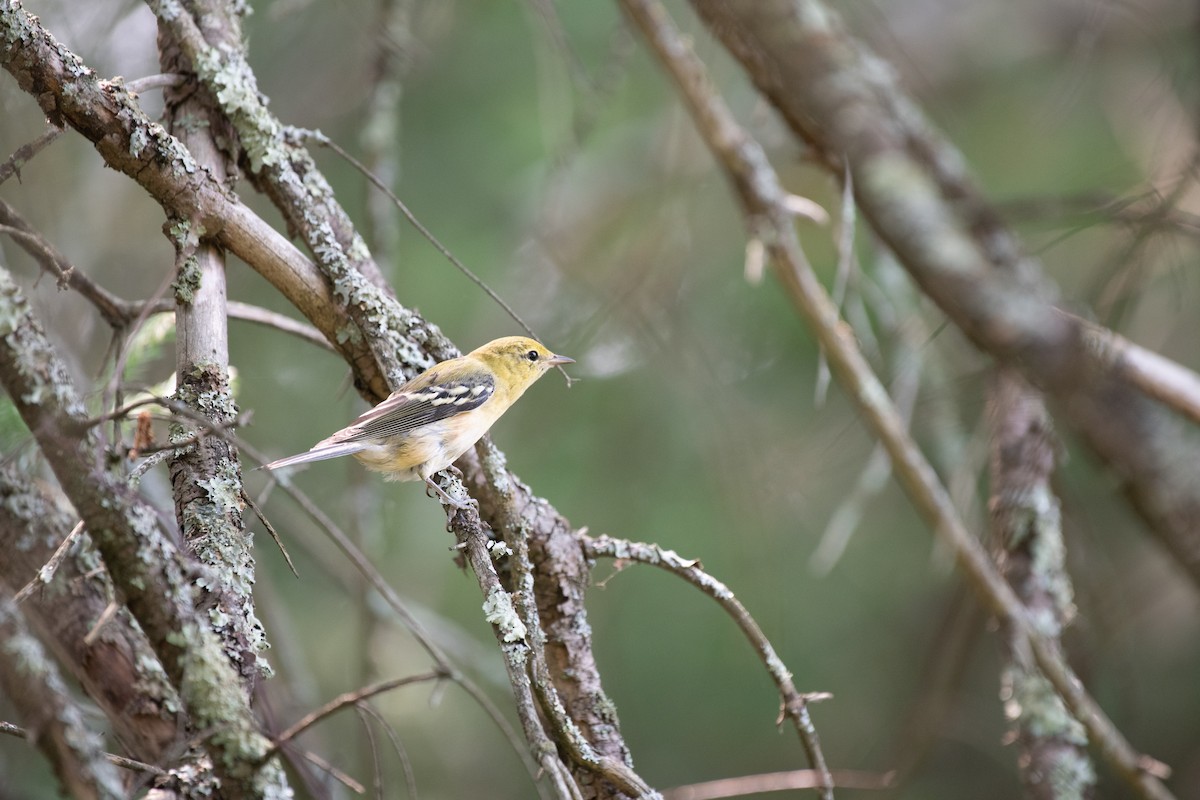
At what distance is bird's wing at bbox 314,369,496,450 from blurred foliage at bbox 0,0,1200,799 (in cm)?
123

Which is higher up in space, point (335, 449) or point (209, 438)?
point (335, 449)

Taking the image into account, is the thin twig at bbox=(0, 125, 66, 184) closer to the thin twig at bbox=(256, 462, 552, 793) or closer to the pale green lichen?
the thin twig at bbox=(256, 462, 552, 793)

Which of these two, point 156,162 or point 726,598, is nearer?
point 156,162

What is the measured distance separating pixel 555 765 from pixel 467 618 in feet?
16.0

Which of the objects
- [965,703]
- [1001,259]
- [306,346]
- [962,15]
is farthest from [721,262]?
[1001,259]

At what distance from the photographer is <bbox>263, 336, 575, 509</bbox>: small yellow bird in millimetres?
3025

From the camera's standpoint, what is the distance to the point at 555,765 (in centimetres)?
184

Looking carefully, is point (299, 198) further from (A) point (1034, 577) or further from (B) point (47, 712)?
(A) point (1034, 577)

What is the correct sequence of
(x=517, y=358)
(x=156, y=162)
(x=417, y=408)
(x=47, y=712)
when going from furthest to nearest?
(x=517, y=358), (x=417, y=408), (x=156, y=162), (x=47, y=712)

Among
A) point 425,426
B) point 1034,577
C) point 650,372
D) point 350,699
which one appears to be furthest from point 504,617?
point 650,372

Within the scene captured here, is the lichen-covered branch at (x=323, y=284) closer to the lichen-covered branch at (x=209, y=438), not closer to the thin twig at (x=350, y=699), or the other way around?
the lichen-covered branch at (x=209, y=438)

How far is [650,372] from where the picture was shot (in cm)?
625

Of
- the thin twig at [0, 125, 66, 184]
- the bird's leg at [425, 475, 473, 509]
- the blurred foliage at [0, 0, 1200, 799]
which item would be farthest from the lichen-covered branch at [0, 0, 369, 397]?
the blurred foliage at [0, 0, 1200, 799]

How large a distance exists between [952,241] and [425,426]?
5.92ft
